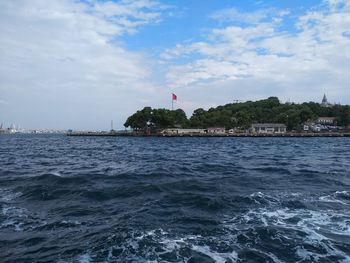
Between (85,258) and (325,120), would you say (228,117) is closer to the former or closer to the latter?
(325,120)

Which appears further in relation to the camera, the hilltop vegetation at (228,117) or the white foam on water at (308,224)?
the hilltop vegetation at (228,117)

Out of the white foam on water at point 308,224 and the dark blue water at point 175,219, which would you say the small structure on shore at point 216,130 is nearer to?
the dark blue water at point 175,219

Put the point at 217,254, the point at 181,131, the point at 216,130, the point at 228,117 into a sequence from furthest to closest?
the point at 228,117 < the point at 216,130 < the point at 181,131 < the point at 217,254

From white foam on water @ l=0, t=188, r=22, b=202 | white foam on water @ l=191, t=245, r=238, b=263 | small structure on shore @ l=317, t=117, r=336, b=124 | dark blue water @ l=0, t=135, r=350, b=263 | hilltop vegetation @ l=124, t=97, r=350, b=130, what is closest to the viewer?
white foam on water @ l=191, t=245, r=238, b=263

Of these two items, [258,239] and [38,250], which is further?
[258,239]

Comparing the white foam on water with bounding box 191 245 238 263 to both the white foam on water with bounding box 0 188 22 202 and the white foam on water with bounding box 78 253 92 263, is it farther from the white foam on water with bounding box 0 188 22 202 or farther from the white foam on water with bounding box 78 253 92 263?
the white foam on water with bounding box 0 188 22 202

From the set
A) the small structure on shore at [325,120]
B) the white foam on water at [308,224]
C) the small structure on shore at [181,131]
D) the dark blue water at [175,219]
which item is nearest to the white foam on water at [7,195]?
the dark blue water at [175,219]

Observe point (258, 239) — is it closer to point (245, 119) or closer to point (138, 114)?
point (138, 114)

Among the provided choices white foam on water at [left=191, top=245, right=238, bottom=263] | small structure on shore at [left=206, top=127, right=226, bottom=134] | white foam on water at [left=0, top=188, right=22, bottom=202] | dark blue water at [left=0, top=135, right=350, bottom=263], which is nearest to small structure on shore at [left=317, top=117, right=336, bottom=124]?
small structure on shore at [left=206, top=127, right=226, bottom=134]

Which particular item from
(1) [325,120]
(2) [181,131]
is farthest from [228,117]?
(1) [325,120]

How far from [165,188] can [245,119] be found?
A: 13945 centimetres

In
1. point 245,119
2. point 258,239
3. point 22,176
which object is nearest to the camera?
point 258,239

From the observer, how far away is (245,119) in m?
151

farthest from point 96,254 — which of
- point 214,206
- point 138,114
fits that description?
point 138,114
